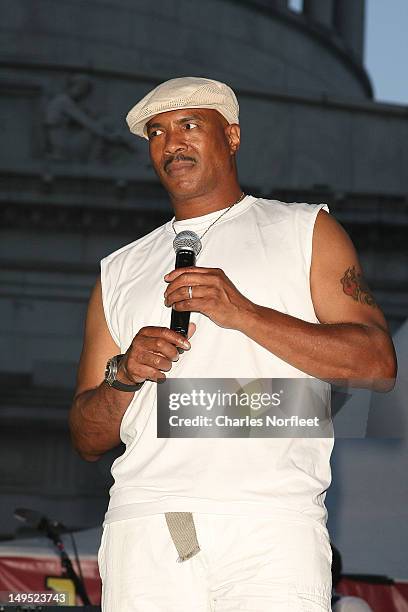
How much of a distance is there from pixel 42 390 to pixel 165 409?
1759 centimetres

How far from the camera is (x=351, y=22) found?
34906 millimetres

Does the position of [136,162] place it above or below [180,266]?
above

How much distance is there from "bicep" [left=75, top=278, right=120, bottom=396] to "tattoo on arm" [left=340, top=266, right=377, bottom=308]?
772 millimetres

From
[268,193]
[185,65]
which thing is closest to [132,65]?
[185,65]

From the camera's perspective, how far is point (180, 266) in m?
3.13

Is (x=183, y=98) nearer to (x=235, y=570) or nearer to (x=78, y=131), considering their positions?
(x=235, y=570)

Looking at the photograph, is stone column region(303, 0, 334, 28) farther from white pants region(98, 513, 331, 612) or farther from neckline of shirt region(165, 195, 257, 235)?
white pants region(98, 513, 331, 612)

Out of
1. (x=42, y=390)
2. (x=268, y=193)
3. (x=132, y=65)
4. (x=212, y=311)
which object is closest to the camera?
(x=212, y=311)

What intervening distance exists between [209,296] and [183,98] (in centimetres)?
78

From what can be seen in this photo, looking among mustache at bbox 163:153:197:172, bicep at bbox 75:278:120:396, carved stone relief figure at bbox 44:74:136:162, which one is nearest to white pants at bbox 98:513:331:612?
bicep at bbox 75:278:120:396

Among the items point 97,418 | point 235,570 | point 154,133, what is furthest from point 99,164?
point 235,570

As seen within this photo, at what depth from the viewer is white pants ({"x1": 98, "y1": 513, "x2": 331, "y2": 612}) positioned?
9.44 ft

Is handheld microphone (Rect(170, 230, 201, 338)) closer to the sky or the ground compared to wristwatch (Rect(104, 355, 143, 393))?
closer to the sky

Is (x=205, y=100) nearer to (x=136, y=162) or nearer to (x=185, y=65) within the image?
(x=136, y=162)
